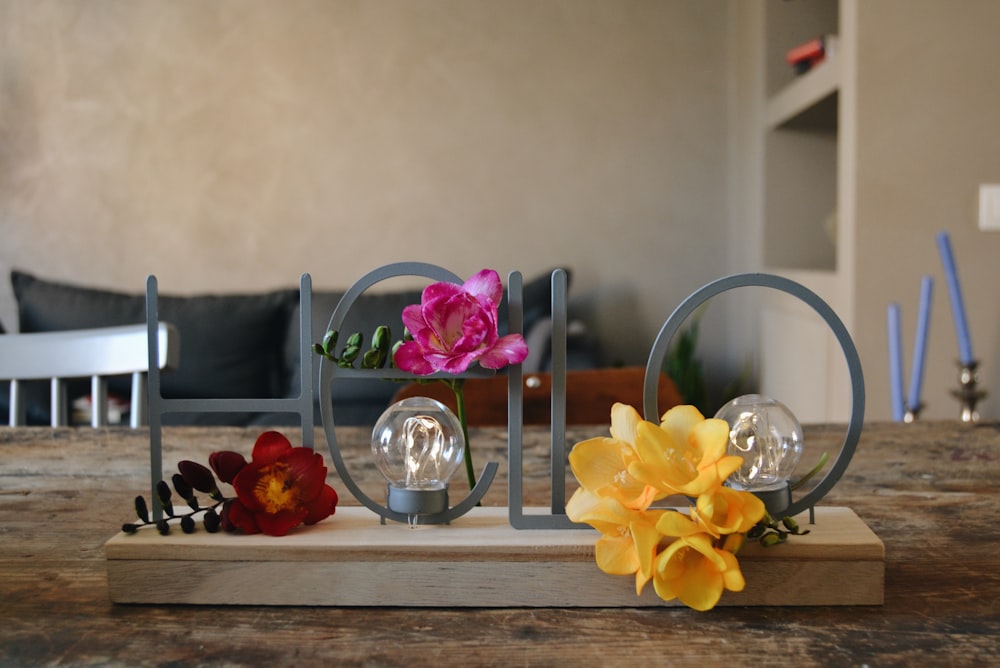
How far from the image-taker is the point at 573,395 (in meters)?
1.56

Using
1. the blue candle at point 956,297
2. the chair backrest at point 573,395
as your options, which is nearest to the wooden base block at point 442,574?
the chair backrest at point 573,395

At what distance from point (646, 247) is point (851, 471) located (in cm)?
274

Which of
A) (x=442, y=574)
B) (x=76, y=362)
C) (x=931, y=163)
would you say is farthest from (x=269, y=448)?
(x=931, y=163)

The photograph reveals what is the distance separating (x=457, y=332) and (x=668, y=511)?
19cm

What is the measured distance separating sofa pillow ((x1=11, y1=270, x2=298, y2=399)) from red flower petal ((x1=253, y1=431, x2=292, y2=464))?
268 cm

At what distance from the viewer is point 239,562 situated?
0.62 meters

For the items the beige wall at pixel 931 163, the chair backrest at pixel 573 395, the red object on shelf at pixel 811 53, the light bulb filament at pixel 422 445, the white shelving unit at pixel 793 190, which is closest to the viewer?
the light bulb filament at pixel 422 445

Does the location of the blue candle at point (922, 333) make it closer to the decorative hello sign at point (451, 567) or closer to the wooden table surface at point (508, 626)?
the wooden table surface at point (508, 626)

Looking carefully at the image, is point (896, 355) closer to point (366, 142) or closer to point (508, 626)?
point (508, 626)

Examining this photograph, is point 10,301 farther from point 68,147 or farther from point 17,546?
point 17,546

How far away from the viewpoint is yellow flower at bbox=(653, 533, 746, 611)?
54 centimetres

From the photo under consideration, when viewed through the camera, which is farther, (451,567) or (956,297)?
(956,297)

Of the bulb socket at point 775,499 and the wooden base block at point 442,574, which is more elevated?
the bulb socket at point 775,499

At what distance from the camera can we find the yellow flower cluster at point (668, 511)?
0.55m
